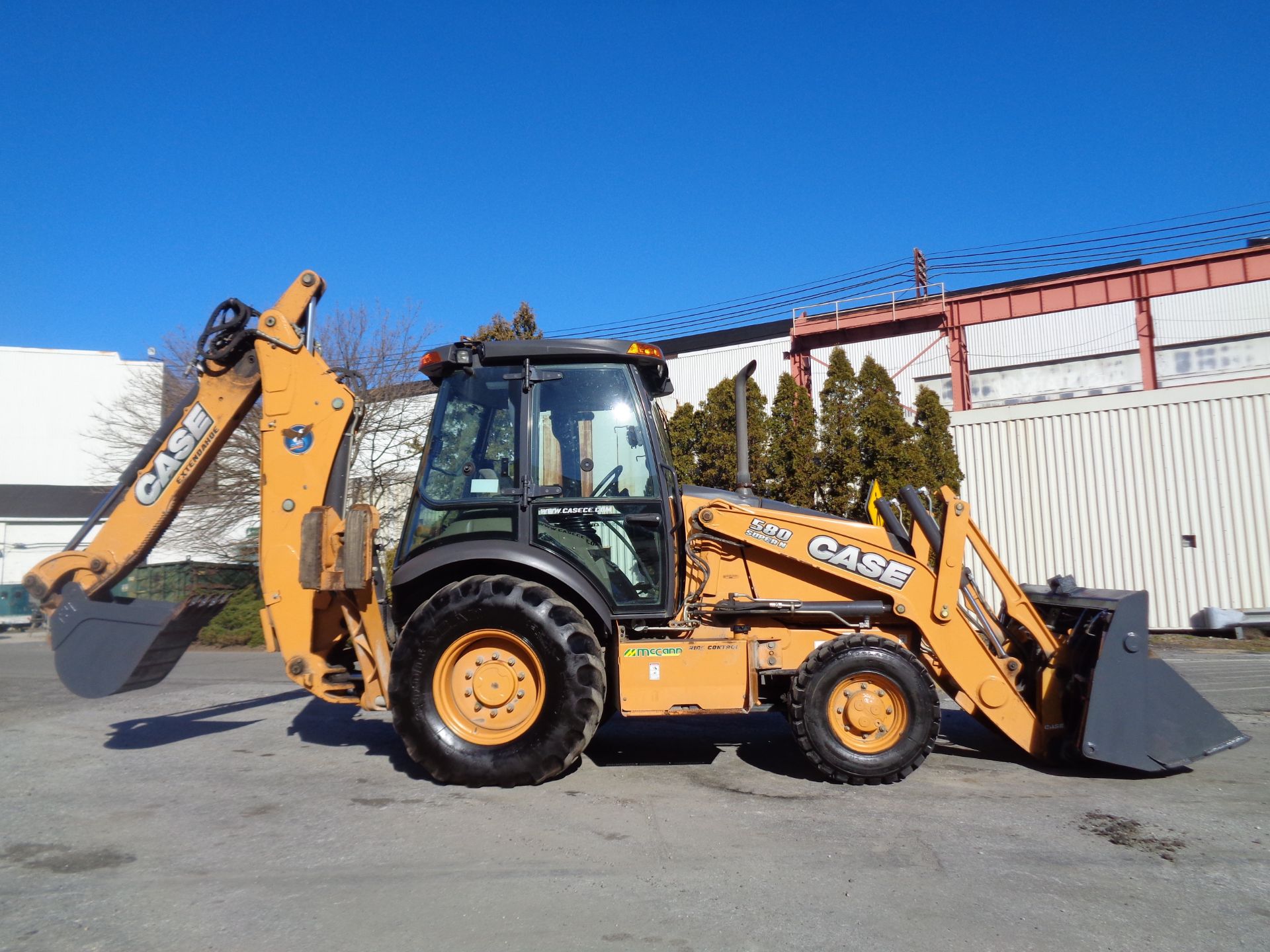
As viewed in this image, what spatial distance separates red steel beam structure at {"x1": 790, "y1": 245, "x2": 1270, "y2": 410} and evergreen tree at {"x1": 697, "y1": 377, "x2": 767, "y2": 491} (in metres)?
5.20

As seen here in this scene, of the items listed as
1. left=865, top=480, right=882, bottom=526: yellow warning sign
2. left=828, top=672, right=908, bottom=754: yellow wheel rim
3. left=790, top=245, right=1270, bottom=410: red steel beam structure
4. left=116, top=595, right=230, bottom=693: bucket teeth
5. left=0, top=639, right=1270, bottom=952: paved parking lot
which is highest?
left=790, top=245, right=1270, bottom=410: red steel beam structure

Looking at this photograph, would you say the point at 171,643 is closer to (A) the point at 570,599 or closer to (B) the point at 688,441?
(A) the point at 570,599

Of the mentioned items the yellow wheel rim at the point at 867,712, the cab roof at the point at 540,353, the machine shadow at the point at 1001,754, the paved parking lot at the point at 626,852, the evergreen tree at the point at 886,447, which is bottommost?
the paved parking lot at the point at 626,852

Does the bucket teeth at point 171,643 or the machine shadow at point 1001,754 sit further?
the bucket teeth at point 171,643

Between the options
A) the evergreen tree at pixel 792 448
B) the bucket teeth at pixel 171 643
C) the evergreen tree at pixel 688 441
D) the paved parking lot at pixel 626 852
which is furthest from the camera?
the evergreen tree at pixel 688 441

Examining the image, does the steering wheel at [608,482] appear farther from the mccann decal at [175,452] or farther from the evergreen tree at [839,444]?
the evergreen tree at [839,444]

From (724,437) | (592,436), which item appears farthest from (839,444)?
(592,436)

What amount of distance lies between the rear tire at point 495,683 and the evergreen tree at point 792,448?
10.9 metres

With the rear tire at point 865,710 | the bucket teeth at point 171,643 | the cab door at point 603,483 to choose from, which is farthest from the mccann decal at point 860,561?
the bucket teeth at point 171,643

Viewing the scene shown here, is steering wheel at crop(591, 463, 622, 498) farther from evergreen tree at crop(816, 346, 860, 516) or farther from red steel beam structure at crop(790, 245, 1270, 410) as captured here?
red steel beam structure at crop(790, 245, 1270, 410)

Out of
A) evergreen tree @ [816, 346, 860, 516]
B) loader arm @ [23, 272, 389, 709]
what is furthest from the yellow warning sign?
evergreen tree @ [816, 346, 860, 516]

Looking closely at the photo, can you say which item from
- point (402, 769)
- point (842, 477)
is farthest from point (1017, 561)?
point (402, 769)

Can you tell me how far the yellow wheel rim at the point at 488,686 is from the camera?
5480 millimetres

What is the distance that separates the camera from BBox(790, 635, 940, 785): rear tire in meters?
5.39
